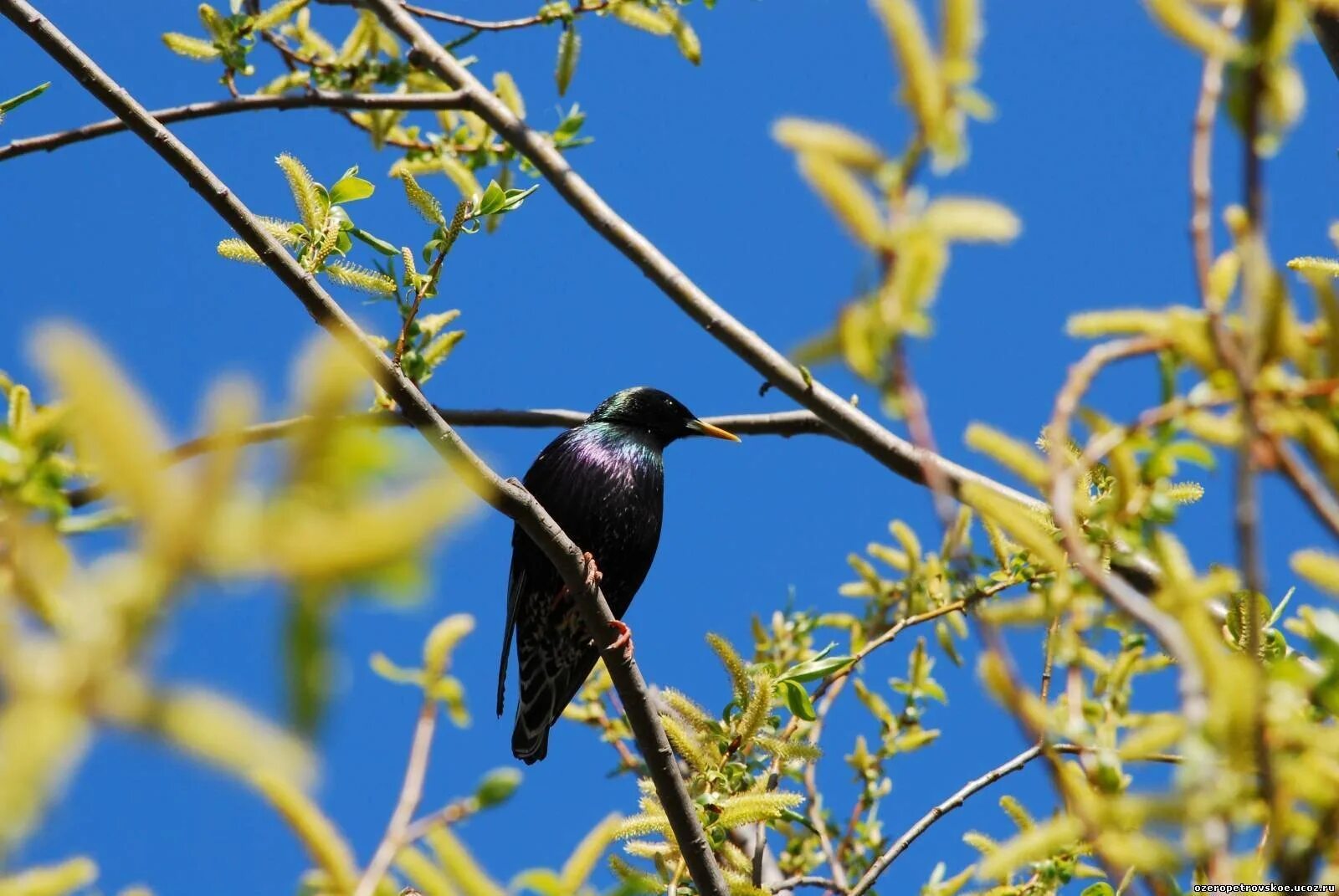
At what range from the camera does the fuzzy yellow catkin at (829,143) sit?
1168 mm

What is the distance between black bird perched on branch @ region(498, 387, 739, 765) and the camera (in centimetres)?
480

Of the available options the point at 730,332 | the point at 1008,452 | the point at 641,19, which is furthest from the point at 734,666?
the point at 641,19

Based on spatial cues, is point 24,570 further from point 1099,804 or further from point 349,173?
point 349,173

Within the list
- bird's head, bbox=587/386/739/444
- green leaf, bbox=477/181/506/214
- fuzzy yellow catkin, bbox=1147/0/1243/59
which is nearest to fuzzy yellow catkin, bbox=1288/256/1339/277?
fuzzy yellow catkin, bbox=1147/0/1243/59

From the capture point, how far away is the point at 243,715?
72 cm

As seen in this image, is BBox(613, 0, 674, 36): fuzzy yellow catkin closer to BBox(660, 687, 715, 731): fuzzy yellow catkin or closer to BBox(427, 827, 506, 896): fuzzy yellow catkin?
BBox(660, 687, 715, 731): fuzzy yellow catkin

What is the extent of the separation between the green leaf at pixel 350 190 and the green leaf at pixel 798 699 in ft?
4.38

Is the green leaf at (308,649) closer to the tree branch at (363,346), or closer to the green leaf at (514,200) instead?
the tree branch at (363,346)

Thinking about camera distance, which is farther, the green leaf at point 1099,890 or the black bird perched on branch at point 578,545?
the black bird perched on branch at point 578,545

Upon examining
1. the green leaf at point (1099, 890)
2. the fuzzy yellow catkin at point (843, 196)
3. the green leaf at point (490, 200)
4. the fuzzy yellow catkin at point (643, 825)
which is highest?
the green leaf at point (490, 200)

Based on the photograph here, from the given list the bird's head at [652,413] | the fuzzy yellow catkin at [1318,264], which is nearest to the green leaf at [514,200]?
the fuzzy yellow catkin at [1318,264]

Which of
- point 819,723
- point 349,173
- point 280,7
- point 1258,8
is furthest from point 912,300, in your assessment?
point 819,723

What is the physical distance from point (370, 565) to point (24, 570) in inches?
12.4

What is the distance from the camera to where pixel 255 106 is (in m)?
3.76
